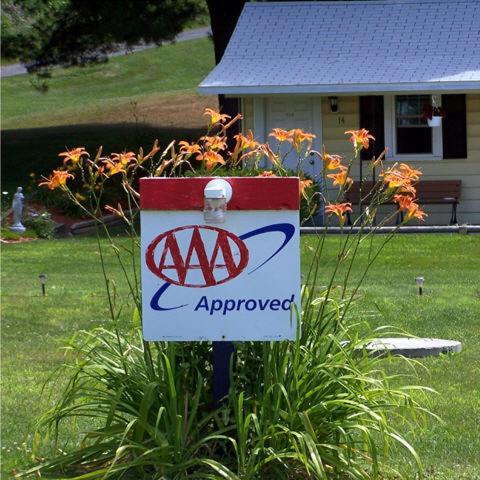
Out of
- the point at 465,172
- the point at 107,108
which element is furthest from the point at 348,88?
the point at 107,108

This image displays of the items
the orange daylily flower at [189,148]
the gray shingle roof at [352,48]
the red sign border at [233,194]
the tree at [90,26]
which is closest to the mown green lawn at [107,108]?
the tree at [90,26]

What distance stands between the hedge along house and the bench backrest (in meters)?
0.25

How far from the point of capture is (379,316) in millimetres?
10586

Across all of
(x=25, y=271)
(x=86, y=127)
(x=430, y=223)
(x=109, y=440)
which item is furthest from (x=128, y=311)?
(x=86, y=127)

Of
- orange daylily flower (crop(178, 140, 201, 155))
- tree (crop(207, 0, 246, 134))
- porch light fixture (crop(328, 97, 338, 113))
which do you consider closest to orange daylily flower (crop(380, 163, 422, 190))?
orange daylily flower (crop(178, 140, 201, 155))

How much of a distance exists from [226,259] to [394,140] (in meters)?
16.7

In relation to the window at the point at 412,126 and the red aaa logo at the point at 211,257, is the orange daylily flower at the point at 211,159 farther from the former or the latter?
the window at the point at 412,126

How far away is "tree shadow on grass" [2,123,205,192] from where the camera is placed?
94.8ft

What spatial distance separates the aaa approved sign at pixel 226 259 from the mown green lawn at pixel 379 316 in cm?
104

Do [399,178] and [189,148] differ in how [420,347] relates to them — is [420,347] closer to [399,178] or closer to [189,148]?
[399,178]

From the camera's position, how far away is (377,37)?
73.5ft

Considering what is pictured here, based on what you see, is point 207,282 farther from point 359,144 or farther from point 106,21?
point 106,21

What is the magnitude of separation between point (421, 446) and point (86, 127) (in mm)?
30774

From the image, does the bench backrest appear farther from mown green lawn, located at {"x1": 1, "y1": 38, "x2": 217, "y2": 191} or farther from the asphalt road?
the asphalt road
